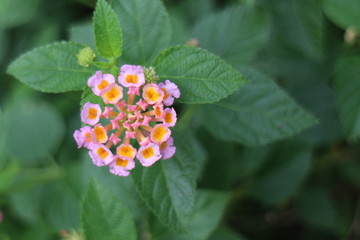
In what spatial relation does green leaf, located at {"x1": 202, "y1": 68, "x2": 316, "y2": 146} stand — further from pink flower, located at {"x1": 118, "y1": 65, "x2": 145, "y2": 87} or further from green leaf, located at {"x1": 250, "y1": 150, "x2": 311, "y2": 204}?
green leaf, located at {"x1": 250, "y1": 150, "x2": 311, "y2": 204}

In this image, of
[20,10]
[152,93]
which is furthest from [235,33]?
[20,10]

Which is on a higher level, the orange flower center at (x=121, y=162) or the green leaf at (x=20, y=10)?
the orange flower center at (x=121, y=162)

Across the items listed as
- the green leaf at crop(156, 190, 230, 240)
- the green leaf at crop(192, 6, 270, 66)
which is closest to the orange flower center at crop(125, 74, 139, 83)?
the green leaf at crop(156, 190, 230, 240)

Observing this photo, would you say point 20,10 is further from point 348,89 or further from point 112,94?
point 348,89

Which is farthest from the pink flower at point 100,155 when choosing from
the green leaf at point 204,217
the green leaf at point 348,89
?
the green leaf at point 348,89

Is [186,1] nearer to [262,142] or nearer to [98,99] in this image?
[262,142]

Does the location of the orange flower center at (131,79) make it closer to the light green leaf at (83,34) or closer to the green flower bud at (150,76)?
the green flower bud at (150,76)

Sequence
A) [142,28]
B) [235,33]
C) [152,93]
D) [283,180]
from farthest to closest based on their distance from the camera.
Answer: [283,180], [235,33], [142,28], [152,93]
